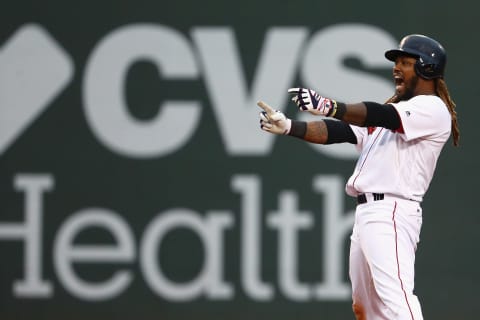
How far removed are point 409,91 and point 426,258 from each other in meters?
1.96

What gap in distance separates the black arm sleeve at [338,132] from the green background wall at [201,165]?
1.39 metres

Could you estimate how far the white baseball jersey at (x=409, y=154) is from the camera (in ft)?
14.3

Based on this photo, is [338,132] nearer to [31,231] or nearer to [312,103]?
[312,103]

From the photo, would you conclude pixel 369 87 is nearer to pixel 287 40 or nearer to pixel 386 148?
pixel 287 40

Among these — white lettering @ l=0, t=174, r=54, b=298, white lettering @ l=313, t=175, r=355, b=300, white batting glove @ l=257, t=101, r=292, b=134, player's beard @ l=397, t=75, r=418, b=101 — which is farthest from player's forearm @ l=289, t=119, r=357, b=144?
white lettering @ l=0, t=174, r=54, b=298

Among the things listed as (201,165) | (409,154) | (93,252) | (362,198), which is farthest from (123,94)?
(409,154)

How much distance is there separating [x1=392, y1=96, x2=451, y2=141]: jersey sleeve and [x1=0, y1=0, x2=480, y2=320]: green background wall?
1.74 metres

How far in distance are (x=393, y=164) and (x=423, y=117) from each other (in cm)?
26

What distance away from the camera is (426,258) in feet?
20.3

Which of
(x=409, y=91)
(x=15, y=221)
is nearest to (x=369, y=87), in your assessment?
(x=409, y=91)

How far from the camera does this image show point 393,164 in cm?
442

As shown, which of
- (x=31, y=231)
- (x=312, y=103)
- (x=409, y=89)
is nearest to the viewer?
(x=312, y=103)

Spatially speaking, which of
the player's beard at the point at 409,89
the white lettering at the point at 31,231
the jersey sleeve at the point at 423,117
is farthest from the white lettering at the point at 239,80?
the jersey sleeve at the point at 423,117

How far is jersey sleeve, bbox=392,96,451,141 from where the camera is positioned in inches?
169
